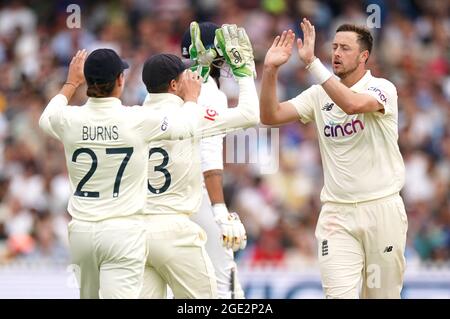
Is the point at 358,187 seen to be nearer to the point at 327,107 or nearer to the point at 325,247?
the point at 325,247

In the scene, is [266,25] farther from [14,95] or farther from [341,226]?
[341,226]

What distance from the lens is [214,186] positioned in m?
9.34

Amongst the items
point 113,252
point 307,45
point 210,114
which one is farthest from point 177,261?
point 307,45

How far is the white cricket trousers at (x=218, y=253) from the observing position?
971 cm

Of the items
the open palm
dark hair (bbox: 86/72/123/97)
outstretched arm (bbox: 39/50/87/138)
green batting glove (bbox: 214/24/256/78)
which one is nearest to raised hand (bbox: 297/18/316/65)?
the open palm

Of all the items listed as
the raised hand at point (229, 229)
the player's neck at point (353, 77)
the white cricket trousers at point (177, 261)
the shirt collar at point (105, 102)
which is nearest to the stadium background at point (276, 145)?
the raised hand at point (229, 229)

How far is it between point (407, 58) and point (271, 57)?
877 centimetres

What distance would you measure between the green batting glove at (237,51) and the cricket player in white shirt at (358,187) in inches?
8.1

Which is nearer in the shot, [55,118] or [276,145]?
[55,118]

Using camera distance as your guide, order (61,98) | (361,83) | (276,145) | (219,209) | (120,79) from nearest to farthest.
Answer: (120,79), (61,98), (361,83), (219,209), (276,145)

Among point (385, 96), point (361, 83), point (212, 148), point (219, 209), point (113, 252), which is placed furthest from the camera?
point (212, 148)

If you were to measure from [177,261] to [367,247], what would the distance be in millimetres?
1421

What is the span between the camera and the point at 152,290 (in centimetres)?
884
